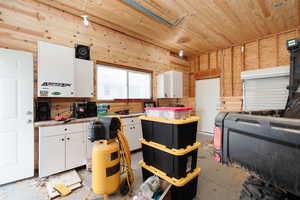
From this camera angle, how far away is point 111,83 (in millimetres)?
3479

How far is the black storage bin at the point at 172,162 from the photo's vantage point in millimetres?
1522

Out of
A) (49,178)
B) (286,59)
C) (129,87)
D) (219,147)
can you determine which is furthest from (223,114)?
(286,59)

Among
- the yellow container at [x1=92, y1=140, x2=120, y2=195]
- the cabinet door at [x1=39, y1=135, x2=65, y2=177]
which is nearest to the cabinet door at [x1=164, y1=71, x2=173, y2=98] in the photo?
the yellow container at [x1=92, y1=140, x2=120, y2=195]

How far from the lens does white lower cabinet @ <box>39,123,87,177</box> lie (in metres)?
2.09

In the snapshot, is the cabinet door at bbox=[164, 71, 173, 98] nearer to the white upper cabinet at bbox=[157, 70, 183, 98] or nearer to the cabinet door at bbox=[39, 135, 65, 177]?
the white upper cabinet at bbox=[157, 70, 183, 98]

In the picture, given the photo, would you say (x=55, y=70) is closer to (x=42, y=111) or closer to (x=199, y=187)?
(x=42, y=111)

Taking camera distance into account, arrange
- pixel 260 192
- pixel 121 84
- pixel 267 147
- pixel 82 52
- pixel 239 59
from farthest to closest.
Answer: pixel 239 59, pixel 121 84, pixel 82 52, pixel 260 192, pixel 267 147

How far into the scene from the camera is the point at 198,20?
3.01 meters

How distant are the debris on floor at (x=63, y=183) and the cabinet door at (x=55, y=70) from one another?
1.41 metres

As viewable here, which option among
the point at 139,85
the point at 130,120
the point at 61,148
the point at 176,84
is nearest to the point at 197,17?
the point at 176,84

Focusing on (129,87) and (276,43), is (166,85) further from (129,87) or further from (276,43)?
(276,43)

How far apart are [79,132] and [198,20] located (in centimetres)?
353

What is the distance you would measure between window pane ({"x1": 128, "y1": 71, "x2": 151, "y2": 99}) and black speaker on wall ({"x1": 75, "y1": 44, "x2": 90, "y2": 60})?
1277 millimetres

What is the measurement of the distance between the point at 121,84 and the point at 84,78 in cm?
107
